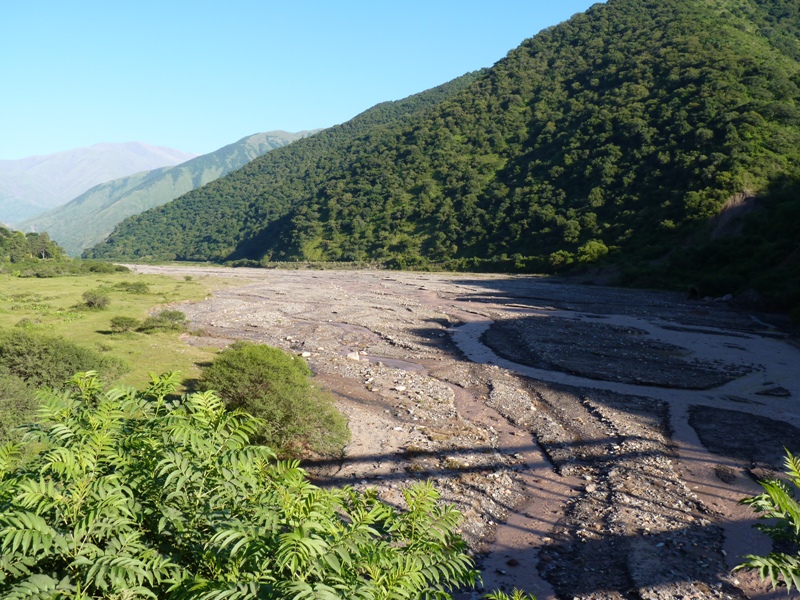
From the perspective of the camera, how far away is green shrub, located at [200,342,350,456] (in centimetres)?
1280

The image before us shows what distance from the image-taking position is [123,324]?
83.0 feet

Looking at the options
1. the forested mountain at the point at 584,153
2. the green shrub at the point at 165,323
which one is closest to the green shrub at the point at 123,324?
the green shrub at the point at 165,323

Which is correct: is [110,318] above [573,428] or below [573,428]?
above

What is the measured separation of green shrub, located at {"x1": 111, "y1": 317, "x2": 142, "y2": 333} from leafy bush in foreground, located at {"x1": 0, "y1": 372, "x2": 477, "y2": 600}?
2235 cm

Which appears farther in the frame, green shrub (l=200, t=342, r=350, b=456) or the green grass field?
the green grass field

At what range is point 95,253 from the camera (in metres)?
162

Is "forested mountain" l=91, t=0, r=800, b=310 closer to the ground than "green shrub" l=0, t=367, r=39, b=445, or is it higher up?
higher up

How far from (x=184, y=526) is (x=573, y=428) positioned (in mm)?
13246

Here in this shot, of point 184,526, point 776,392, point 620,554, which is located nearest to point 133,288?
point 776,392

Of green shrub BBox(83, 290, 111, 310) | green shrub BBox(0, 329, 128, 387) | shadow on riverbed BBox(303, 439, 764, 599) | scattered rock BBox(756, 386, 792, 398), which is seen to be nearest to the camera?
shadow on riverbed BBox(303, 439, 764, 599)

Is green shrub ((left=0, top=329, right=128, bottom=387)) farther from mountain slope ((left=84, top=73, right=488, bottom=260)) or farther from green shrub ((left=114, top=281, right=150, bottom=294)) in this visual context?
mountain slope ((left=84, top=73, right=488, bottom=260))

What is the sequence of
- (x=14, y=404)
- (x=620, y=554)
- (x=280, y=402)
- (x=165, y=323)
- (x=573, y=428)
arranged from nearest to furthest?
(x=620, y=554), (x=14, y=404), (x=280, y=402), (x=573, y=428), (x=165, y=323)

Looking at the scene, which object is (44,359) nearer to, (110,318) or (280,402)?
(280,402)

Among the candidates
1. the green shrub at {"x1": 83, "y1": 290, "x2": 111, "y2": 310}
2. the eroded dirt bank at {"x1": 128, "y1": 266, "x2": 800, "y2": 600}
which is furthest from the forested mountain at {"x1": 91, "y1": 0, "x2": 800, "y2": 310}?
the green shrub at {"x1": 83, "y1": 290, "x2": 111, "y2": 310}
